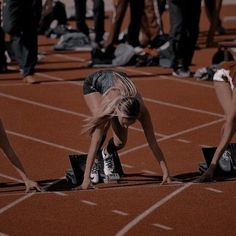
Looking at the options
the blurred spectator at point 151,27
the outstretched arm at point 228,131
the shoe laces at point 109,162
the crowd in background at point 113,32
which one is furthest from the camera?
the blurred spectator at point 151,27

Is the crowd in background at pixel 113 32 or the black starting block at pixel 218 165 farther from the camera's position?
the crowd in background at pixel 113 32

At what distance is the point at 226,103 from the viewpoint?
309 inches

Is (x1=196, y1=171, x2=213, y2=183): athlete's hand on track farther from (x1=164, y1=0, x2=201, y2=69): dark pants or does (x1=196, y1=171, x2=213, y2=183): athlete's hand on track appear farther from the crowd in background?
(x1=164, y1=0, x2=201, y2=69): dark pants

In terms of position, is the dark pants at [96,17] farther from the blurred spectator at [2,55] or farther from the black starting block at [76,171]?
the black starting block at [76,171]

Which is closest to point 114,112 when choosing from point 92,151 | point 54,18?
point 92,151

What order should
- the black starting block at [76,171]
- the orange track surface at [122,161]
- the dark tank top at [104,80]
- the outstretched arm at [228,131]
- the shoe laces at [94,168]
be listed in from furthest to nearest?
the shoe laces at [94,168] → the black starting block at [76,171] → the dark tank top at [104,80] → the outstretched arm at [228,131] → the orange track surface at [122,161]

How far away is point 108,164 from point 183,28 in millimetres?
4663

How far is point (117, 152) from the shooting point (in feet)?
28.7

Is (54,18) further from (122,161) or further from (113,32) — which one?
(122,161)

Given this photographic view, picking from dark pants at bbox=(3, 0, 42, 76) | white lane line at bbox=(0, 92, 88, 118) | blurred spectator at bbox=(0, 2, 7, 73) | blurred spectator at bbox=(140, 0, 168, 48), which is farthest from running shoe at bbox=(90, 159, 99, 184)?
blurred spectator at bbox=(140, 0, 168, 48)

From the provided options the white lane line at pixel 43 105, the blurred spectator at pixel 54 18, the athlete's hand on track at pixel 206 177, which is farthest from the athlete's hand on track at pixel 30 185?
the blurred spectator at pixel 54 18

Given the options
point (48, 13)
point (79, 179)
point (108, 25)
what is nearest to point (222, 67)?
point (79, 179)

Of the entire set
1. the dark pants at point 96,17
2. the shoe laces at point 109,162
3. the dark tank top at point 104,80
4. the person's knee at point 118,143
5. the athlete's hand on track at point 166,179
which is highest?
the dark tank top at point 104,80

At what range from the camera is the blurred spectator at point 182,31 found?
40.3ft
